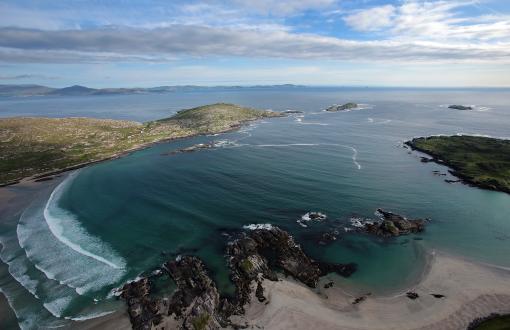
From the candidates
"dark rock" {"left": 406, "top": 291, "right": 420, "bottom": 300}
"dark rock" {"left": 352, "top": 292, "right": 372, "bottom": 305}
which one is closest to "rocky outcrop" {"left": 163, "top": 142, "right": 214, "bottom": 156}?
"dark rock" {"left": 352, "top": 292, "right": 372, "bottom": 305}

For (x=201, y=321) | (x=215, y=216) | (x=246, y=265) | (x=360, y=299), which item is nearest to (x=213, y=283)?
(x=246, y=265)

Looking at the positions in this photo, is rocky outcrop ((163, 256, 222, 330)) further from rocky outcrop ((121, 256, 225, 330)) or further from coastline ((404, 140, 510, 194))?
coastline ((404, 140, 510, 194))

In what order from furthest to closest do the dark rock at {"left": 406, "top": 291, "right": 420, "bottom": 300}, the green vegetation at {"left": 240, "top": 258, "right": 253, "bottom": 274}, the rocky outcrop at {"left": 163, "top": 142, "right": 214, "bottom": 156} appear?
1. the rocky outcrop at {"left": 163, "top": 142, "right": 214, "bottom": 156}
2. the green vegetation at {"left": 240, "top": 258, "right": 253, "bottom": 274}
3. the dark rock at {"left": 406, "top": 291, "right": 420, "bottom": 300}

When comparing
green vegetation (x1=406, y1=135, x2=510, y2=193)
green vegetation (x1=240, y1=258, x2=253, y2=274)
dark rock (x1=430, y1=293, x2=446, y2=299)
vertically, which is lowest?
dark rock (x1=430, y1=293, x2=446, y2=299)

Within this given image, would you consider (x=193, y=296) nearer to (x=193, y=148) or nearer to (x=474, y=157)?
(x=193, y=148)

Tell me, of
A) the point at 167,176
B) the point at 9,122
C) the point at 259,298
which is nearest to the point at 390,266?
the point at 259,298

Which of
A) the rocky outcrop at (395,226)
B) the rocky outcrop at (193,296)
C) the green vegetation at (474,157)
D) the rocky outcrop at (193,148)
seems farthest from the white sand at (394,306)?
the rocky outcrop at (193,148)
